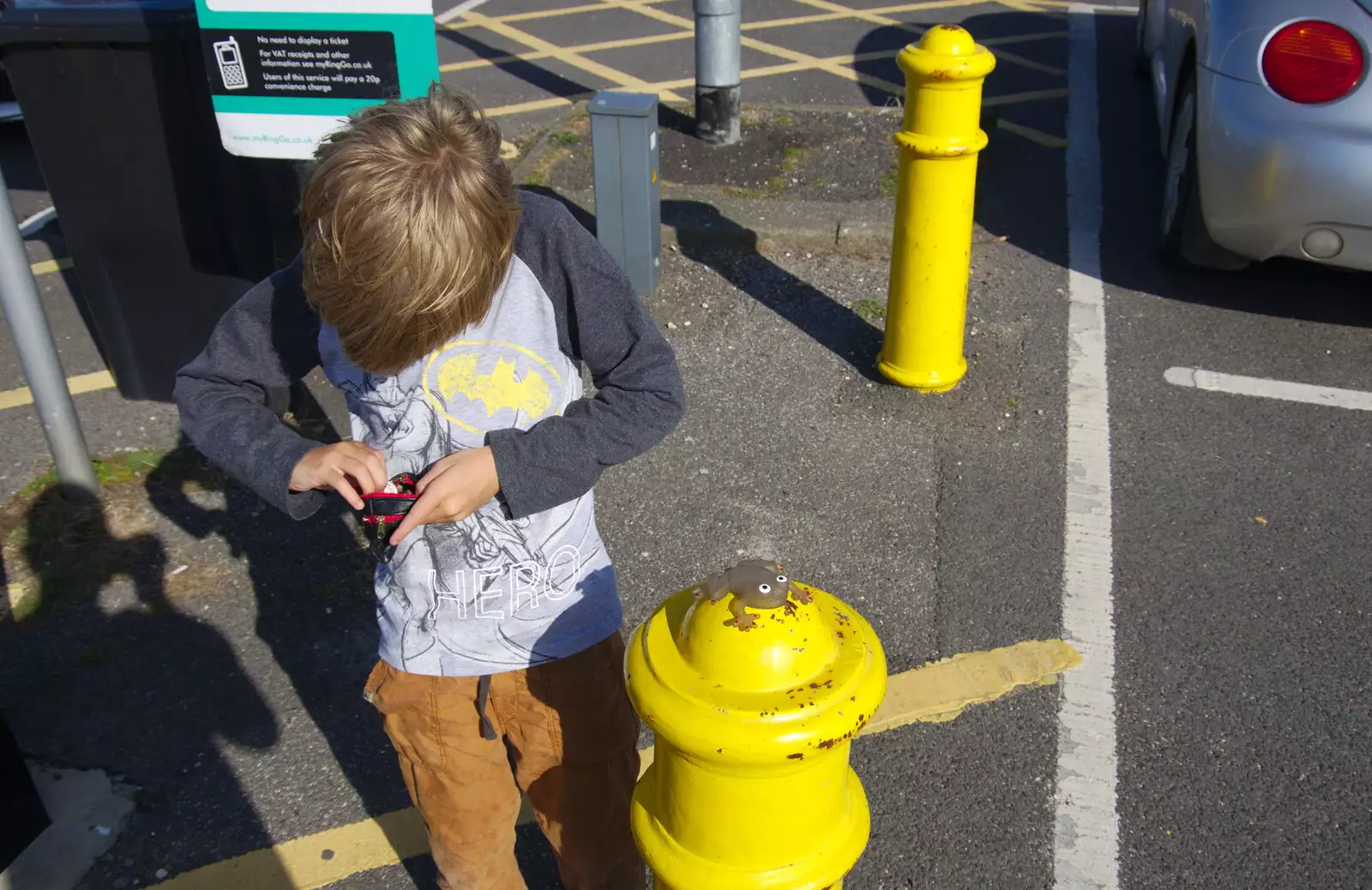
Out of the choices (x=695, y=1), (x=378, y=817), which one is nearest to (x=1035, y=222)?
(x=695, y=1)

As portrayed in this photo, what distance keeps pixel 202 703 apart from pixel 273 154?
5.36ft

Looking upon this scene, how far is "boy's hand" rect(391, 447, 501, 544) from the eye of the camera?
5.67 ft

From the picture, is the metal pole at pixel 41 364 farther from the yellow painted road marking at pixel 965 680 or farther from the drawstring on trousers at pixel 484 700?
the yellow painted road marking at pixel 965 680

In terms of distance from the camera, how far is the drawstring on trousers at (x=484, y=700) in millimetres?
1967

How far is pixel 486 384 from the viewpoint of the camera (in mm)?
1826

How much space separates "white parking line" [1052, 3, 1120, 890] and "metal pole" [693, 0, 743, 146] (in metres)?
2.05

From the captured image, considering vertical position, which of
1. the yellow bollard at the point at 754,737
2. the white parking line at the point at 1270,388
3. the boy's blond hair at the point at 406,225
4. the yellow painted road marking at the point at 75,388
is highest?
the boy's blond hair at the point at 406,225

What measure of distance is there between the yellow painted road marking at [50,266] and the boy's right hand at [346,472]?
14.8ft

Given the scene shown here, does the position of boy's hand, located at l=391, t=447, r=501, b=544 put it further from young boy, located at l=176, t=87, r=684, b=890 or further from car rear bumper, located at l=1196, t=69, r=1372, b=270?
car rear bumper, located at l=1196, t=69, r=1372, b=270

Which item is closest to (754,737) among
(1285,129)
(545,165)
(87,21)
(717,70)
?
(87,21)

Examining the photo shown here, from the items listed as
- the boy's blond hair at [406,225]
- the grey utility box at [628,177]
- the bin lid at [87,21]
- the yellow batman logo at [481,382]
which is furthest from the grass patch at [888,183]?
the boy's blond hair at [406,225]

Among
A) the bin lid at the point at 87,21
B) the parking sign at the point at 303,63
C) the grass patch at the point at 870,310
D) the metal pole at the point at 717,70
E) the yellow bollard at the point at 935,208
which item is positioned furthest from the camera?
the metal pole at the point at 717,70

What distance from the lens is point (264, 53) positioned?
3.40m

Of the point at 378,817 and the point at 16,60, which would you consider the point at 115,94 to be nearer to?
the point at 16,60
